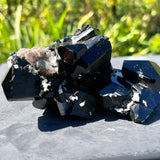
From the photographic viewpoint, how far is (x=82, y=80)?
1.10 meters

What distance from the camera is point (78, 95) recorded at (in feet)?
3.62

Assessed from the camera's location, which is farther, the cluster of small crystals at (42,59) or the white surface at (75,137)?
the cluster of small crystals at (42,59)

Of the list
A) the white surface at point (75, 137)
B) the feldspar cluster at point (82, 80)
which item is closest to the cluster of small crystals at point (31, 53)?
the feldspar cluster at point (82, 80)

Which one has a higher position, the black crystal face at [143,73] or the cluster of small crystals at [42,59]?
the cluster of small crystals at [42,59]

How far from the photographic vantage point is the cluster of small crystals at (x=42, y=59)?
1.06 metres

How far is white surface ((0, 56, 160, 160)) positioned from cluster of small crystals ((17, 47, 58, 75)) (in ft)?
0.86

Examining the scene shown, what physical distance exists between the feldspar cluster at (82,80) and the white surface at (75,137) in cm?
6

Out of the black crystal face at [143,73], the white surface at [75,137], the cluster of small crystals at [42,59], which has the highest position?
the cluster of small crystals at [42,59]

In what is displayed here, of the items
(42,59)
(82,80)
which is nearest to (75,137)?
(82,80)

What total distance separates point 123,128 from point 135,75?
262mm

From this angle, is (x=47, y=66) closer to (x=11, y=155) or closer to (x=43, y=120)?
(x=43, y=120)

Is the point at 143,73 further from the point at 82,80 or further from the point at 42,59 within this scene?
the point at 42,59

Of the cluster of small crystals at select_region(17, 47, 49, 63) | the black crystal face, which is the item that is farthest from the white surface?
the cluster of small crystals at select_region(17, 47, 49, 63)

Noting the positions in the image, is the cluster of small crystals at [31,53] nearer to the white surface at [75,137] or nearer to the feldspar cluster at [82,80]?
the feldspar cluster at [82,80]
